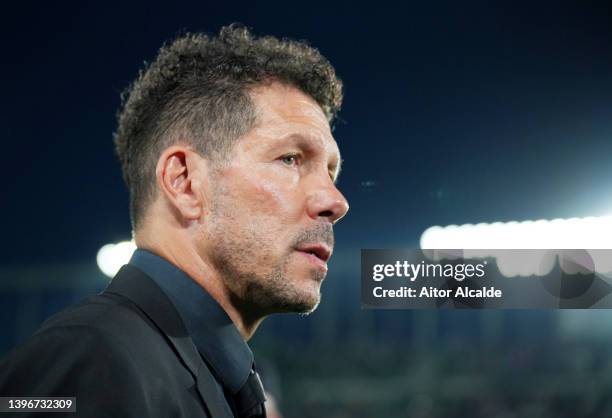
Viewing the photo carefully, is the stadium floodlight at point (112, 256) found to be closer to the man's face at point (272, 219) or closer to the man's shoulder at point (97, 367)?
the man's face at point (272, 219)

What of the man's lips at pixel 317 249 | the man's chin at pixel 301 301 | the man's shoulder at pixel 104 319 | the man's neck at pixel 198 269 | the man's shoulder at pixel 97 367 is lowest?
the man's shoulder at pixel 97 367

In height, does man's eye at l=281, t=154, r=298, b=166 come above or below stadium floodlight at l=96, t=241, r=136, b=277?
below

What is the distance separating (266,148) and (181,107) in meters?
0.19

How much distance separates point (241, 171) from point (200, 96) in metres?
0.19

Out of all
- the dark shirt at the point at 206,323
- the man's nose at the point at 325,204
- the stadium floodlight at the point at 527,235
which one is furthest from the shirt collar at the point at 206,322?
the stadium floodlight at the point at 527,235

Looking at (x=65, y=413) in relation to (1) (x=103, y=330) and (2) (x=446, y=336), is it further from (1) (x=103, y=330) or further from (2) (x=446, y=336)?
(2) (x=446, y=336)

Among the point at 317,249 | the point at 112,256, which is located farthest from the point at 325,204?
the point at 112,256

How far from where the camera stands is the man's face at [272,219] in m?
1.28

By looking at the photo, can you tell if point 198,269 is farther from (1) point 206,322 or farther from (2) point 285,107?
(2) point 285,107

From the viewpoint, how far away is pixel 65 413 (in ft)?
2.83

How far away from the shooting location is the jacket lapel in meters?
1.06

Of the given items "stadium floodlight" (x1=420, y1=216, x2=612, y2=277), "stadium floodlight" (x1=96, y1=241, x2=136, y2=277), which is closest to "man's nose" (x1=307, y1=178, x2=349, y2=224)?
"stadium floodlight" (x1=420, y1=216, x2=612, y2=277)

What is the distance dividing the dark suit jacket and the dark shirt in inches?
3.0

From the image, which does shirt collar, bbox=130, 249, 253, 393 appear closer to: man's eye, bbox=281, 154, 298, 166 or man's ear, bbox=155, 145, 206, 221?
man's ear, bbox=155, 145, 206, 221
